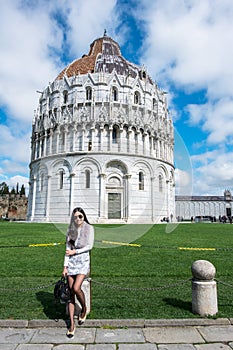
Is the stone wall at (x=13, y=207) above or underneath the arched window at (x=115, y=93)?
underneath

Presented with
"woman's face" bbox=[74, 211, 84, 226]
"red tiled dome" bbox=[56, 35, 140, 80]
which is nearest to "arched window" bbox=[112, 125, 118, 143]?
"red tiled dome" bbox=[56, 35, 140, 80]

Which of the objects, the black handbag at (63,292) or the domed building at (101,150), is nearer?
the black handbag at (63,292)

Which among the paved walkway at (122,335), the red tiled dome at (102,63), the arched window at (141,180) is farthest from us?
the red tiled dome at (102,63)

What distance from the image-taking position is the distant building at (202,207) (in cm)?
7369

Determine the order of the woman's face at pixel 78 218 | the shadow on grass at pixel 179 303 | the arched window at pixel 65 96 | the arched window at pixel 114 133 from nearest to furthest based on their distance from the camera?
the woman's face at pixel 78 218, the shadow on grass at pixel 179 303, the arched window at pixel 114 133, the arched window at pixel 65 96

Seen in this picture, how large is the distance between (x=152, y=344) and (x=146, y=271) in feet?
16.4

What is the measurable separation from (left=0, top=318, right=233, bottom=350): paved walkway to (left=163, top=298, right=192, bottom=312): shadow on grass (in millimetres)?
866

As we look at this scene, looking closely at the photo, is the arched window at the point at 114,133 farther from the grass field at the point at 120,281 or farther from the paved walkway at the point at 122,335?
the paved walkway at the point at 122,335

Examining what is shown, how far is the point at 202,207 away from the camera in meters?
73.9

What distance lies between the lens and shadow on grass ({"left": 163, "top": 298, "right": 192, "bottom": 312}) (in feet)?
21.1

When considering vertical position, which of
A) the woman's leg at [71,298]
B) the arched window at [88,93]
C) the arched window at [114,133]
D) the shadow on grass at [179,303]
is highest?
the arched window at [88,93]

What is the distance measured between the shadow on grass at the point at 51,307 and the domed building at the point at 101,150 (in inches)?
1289

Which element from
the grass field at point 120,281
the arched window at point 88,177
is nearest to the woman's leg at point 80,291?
the grass field at point 120,281

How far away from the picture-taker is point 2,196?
7875 cm
